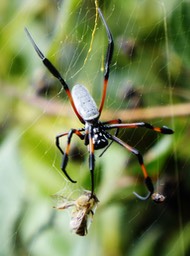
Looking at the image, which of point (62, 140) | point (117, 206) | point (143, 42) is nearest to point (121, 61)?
point (143, 42)

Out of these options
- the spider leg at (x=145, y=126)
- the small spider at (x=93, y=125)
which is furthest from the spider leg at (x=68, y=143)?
the spider leg at (x=145, y=126)

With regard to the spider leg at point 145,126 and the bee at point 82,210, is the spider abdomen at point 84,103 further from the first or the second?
the bee at point 82,210

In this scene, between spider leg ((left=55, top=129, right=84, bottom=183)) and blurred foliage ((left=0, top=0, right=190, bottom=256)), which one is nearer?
spider leg ((left=55, top=129, right=84, bottom=183))

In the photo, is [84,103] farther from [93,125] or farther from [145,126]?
[145,126]

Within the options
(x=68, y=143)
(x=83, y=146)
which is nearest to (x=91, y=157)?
(x=68, y=143)

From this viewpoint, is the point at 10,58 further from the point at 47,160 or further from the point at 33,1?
the point at 47,160

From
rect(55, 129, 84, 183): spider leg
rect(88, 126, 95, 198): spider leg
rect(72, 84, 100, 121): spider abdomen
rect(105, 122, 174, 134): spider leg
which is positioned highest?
rect(72, 84, 100, 121): spider abdomen

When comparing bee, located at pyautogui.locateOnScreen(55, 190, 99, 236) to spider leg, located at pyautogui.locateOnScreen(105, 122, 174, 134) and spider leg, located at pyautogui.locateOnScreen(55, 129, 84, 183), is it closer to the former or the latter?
spider leg, located at pyautogui.locateOnScreen(55, 129, 84, 183)

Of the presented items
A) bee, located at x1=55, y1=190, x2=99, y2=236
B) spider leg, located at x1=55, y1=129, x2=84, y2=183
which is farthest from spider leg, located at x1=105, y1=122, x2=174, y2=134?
bee, located at x1=55, y1=190, x2=99, y2=236
